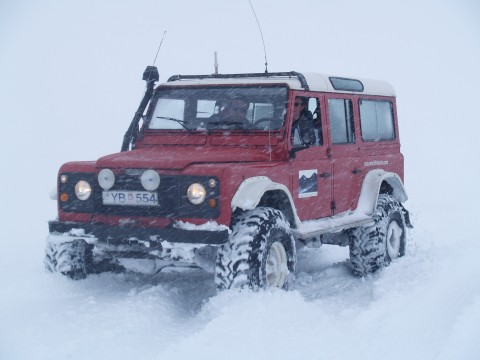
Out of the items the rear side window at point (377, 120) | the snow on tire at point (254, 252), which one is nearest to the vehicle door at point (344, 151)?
the rear side window at point (377, 120)

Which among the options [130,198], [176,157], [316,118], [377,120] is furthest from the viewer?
[377,120]

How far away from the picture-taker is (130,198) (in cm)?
561

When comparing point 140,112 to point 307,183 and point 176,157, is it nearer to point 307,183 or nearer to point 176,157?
point 176,157

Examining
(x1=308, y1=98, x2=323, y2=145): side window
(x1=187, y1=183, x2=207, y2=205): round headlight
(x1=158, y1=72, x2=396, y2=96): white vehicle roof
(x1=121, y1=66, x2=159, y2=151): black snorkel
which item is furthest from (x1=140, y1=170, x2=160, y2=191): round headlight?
(x1=308, y1=98, x2=323, y2=145): side window

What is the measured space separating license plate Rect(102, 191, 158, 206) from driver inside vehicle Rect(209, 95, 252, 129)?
4.30 ft

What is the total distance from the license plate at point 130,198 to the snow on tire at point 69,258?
637 millimetres

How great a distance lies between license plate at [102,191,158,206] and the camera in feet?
18.1

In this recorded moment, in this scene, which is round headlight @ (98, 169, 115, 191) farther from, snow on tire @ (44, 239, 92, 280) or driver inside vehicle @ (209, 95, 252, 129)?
driver inside vehicle @ (209, 95, 252, 129)

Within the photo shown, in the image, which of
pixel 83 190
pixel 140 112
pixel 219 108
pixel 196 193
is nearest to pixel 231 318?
pixel 196 193

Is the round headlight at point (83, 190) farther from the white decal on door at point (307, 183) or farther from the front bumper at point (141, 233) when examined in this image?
the white decal on door at point (307, 183)

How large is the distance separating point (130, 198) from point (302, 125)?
1.75m

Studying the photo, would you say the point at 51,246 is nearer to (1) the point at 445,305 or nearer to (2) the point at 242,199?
(2) the point at 242,199

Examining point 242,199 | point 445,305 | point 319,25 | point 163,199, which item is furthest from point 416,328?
point 319,25

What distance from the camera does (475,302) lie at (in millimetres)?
5859
